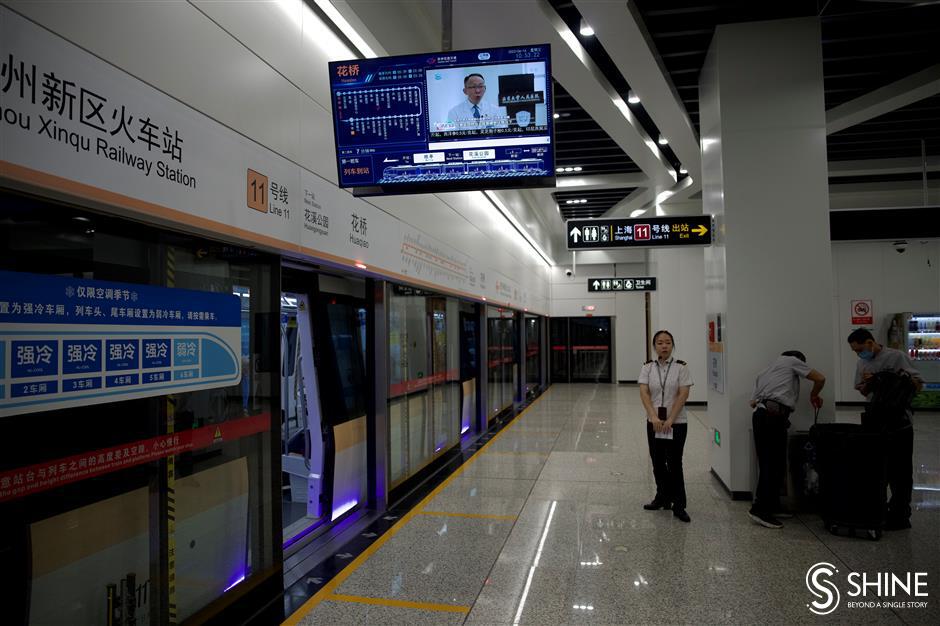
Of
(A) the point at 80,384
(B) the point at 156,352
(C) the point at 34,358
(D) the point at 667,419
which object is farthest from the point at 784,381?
(C) the point at 34,358

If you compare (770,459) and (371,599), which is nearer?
(371,599)

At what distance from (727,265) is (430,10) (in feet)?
11.9

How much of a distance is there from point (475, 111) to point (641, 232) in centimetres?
360

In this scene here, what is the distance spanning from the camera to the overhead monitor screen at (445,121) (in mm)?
3451

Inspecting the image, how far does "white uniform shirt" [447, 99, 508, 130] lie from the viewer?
3.49 meters

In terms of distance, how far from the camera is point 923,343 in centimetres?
1126

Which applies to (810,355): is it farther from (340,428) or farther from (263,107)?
(263,107)

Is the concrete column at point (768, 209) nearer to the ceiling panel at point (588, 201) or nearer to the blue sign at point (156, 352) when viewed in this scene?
the blue sign at point (156, 352)

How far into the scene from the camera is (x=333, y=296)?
4965 mm

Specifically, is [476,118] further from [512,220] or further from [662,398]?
[512,220]

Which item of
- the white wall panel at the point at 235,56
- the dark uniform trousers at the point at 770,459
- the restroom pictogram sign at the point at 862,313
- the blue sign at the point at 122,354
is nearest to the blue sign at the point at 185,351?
the blue sign at the point at 122,354

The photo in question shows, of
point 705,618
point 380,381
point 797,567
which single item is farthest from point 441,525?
point 797,567

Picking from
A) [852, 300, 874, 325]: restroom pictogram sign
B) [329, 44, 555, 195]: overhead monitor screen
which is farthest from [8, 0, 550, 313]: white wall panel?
[852, 300, 874, 325]: restroom pictogram sign

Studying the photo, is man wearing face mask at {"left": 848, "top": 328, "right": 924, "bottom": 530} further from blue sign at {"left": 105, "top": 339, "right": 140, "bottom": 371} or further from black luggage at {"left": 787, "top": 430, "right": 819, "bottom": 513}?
blue sign at {"left": 105, "top": 339, "right": 140, "bottom": 371}
